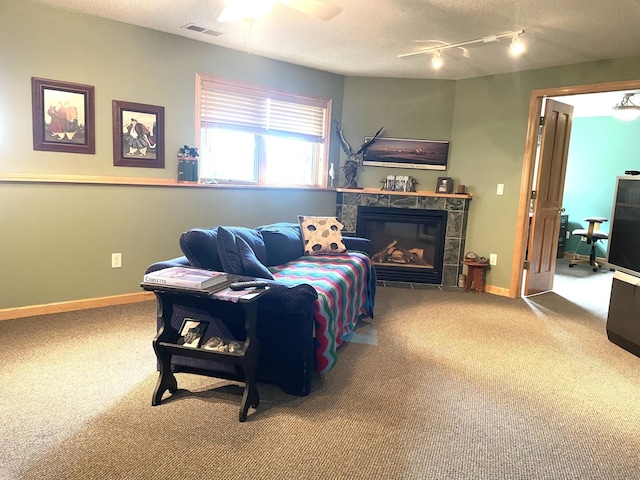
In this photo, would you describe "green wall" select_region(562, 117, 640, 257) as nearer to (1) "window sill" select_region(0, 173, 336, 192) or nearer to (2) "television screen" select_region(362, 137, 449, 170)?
(2) "television screen" select_region(362, 137, 449, 170)

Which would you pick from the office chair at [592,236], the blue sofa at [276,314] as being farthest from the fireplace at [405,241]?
the office chair at [592,236]

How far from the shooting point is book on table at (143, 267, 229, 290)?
2117mm

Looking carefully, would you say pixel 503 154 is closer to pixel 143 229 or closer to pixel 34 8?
pixel 143 229

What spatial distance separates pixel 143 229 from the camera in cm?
388

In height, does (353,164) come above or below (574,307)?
above

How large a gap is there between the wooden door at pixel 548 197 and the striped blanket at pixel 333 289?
210cm

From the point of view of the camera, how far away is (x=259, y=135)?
15.0ft

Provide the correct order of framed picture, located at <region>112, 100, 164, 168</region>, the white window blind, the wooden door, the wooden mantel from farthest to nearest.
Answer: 1. the wooden mantel
2. the wooden door
3. the white window blind
4. framed picture, located at <region>112, 100, 164, 168</region>

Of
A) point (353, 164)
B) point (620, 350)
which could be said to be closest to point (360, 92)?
point (353, 164)

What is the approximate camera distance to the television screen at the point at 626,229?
334 centimetres

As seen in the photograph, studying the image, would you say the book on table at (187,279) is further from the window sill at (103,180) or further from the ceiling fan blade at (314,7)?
the window sill at (103,180)

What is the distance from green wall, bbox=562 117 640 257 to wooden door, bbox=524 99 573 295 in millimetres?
2448

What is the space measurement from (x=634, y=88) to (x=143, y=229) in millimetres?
4477

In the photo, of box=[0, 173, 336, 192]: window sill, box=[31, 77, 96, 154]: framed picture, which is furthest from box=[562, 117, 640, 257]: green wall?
box=[31, 77, 96, 154]: framed picture
